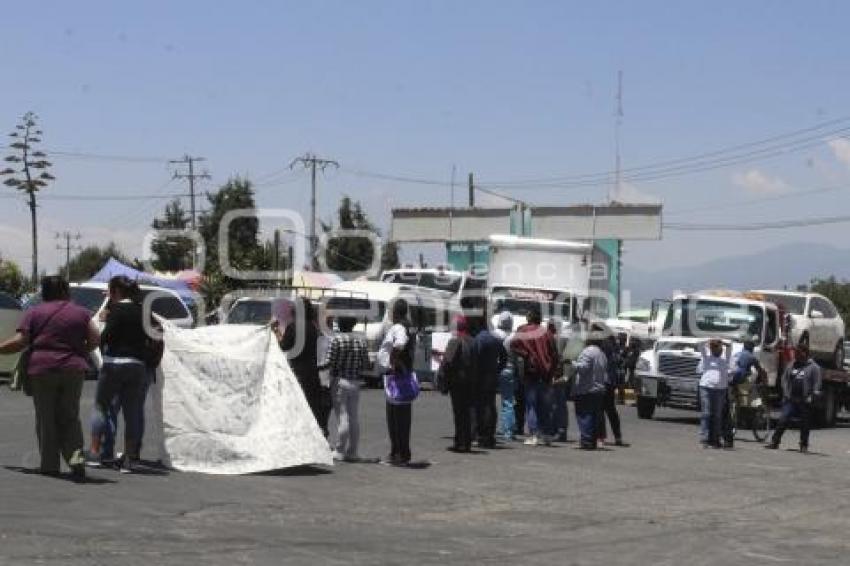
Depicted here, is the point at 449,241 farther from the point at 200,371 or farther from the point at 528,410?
the point at 200,371

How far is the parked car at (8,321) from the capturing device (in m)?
24.5

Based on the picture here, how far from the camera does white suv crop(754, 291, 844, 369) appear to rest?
31141mm

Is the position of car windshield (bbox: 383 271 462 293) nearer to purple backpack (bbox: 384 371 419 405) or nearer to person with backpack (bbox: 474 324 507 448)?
person with backpack (bbox: 474 324 507 448)

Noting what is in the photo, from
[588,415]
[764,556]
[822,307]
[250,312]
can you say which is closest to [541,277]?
[822,307]

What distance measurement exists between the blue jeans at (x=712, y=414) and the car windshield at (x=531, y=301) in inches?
433

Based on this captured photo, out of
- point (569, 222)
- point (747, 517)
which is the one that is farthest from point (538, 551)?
point (569, 222)

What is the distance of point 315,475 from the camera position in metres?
14.4

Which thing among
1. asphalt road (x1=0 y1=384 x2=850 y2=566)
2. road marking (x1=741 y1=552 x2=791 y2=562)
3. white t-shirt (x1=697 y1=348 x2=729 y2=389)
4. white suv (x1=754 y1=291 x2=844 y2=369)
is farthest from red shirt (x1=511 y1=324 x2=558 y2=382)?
white suv (x1=754 y1=291 x2=844 y2=369)

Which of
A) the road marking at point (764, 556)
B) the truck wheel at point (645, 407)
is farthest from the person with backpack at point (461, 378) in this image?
the truck wheel at point (645, 407)

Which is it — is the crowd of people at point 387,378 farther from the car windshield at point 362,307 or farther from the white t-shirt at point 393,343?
the car windshield at point 362,307

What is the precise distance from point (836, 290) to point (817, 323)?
82.8m

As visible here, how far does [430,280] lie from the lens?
126 feet

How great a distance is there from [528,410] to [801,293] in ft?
49.0

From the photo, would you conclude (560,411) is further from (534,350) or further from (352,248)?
(352,248)
